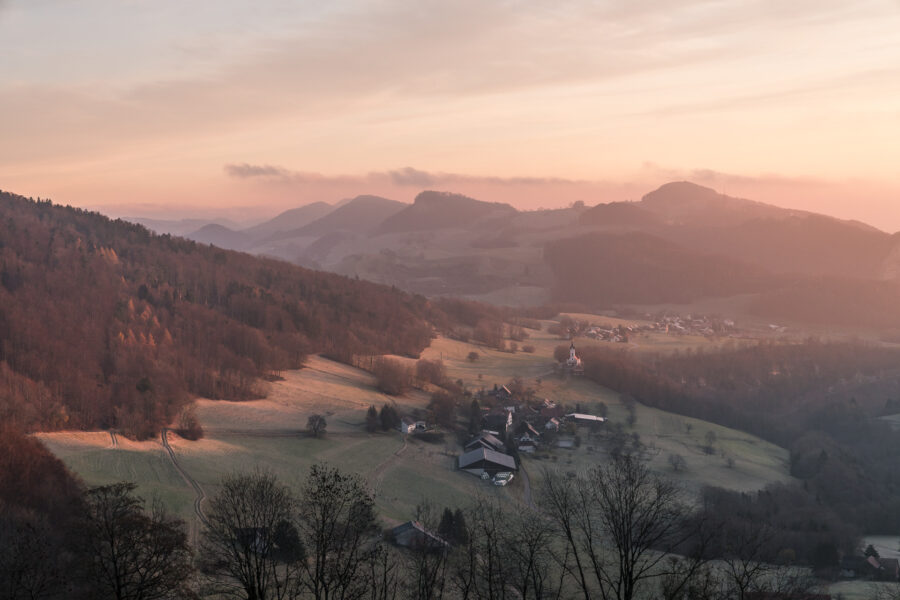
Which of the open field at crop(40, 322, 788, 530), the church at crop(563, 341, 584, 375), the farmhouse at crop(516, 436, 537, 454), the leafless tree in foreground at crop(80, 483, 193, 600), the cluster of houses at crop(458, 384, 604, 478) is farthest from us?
the church at crop(563, 341, 584, 375)

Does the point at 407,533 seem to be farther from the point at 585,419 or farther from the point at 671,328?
the point at 671,328

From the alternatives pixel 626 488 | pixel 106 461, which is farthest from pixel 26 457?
pixel 626 488

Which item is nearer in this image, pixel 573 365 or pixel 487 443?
pixel 487 443

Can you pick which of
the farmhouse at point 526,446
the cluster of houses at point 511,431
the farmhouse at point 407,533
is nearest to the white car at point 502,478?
the cluster of houses at point 511,431

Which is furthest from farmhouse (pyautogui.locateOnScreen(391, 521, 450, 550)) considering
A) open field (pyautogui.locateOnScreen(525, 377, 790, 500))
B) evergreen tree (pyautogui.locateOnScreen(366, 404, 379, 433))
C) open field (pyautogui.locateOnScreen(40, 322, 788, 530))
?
evergreen tree (pyautogui.locateOnScreen(366, 404, 379, 433))

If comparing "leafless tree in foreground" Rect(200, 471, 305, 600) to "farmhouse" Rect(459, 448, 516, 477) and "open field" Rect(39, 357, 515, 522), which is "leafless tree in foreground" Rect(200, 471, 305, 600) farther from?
"farmhouse" Rect(459, 448, 516, 477)

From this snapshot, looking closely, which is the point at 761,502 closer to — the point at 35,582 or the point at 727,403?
the point at 727,403

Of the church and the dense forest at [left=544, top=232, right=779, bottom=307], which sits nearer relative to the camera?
the church

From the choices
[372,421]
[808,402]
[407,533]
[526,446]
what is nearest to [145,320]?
[372,421]
